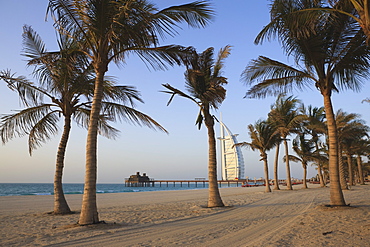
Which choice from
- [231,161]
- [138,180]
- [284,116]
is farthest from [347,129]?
[231,161]

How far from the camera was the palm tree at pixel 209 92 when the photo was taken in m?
11.4

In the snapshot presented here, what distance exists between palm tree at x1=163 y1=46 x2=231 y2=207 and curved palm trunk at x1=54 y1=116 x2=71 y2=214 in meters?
3.91

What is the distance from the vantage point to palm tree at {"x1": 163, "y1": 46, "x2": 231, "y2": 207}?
1144 cm

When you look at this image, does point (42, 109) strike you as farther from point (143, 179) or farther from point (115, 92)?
point (143, 179)

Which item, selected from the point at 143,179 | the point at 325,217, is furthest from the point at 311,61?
the point at 143,179

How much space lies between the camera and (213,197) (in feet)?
37.3

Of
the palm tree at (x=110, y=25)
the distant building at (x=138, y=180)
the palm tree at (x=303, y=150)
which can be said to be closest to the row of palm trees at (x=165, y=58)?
the palm tree at (x=110, y=25)

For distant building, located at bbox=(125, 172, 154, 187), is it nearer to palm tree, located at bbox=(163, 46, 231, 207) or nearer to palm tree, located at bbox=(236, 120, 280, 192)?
palm tree, located at bbox=(236, 120, 280, 192)

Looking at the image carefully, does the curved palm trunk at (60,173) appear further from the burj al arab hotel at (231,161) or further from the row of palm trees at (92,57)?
the burj al arab hotel at (231,161)

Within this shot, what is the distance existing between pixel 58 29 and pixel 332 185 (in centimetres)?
936

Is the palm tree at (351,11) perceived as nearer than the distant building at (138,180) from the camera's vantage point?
Yes

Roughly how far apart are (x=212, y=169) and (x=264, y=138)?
1423cm

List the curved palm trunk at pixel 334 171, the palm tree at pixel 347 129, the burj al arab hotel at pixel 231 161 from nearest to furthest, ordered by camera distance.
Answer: the curved palm trunk at pixel 334 171 < the palm tree at pixel 347 129 < the burj al arab hotel at pixel 231 161

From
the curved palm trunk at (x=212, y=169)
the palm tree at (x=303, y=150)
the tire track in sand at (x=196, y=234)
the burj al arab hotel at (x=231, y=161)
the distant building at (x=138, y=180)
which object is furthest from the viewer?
the burj al arab hotel at (x=231, y=161)
